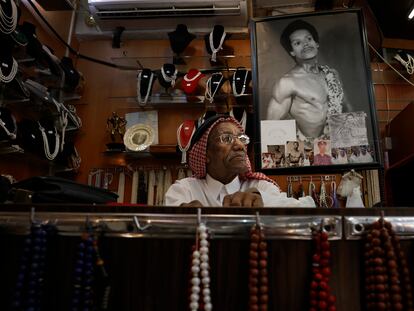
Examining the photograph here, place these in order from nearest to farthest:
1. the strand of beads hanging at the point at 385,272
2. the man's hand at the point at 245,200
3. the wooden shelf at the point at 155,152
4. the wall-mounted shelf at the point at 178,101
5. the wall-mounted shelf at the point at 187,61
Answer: the strand of beads hanging at the point at 385,272 → the man's hand at the point at 245,200 → the wooden shelf at the point at 155,152 → the wall-mounted shelf at the point at 178,101 → the wall-mounted shelf at the point at 187,61

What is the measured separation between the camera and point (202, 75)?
9.71ft

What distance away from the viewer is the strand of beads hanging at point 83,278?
520 mm

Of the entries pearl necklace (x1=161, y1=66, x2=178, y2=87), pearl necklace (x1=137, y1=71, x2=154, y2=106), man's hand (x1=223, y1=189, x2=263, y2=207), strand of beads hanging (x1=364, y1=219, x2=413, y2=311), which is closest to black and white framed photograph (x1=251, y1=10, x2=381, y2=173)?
man's hand (x1=223, y1=189, x2=263, y2=207)

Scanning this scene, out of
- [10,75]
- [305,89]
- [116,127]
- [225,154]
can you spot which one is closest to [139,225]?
[225,154]

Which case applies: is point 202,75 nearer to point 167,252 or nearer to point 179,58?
point 179,58

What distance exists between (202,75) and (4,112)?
1498 millimetres

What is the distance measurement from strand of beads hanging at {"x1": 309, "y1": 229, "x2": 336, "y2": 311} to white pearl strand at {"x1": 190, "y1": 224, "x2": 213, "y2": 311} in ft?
0.50

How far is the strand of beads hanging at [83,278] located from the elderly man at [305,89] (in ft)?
3.97

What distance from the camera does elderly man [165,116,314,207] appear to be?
146 cm

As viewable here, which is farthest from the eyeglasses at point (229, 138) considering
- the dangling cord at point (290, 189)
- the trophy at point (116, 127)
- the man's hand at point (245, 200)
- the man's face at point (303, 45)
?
the trophy at point (116, 127)

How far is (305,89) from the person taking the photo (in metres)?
1.68

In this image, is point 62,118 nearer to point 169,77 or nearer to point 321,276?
point 169,77

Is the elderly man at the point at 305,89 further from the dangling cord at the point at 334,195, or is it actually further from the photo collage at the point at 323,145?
the dangling cord at the point at 334,195

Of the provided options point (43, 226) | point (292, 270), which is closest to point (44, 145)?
point (43, 226)
